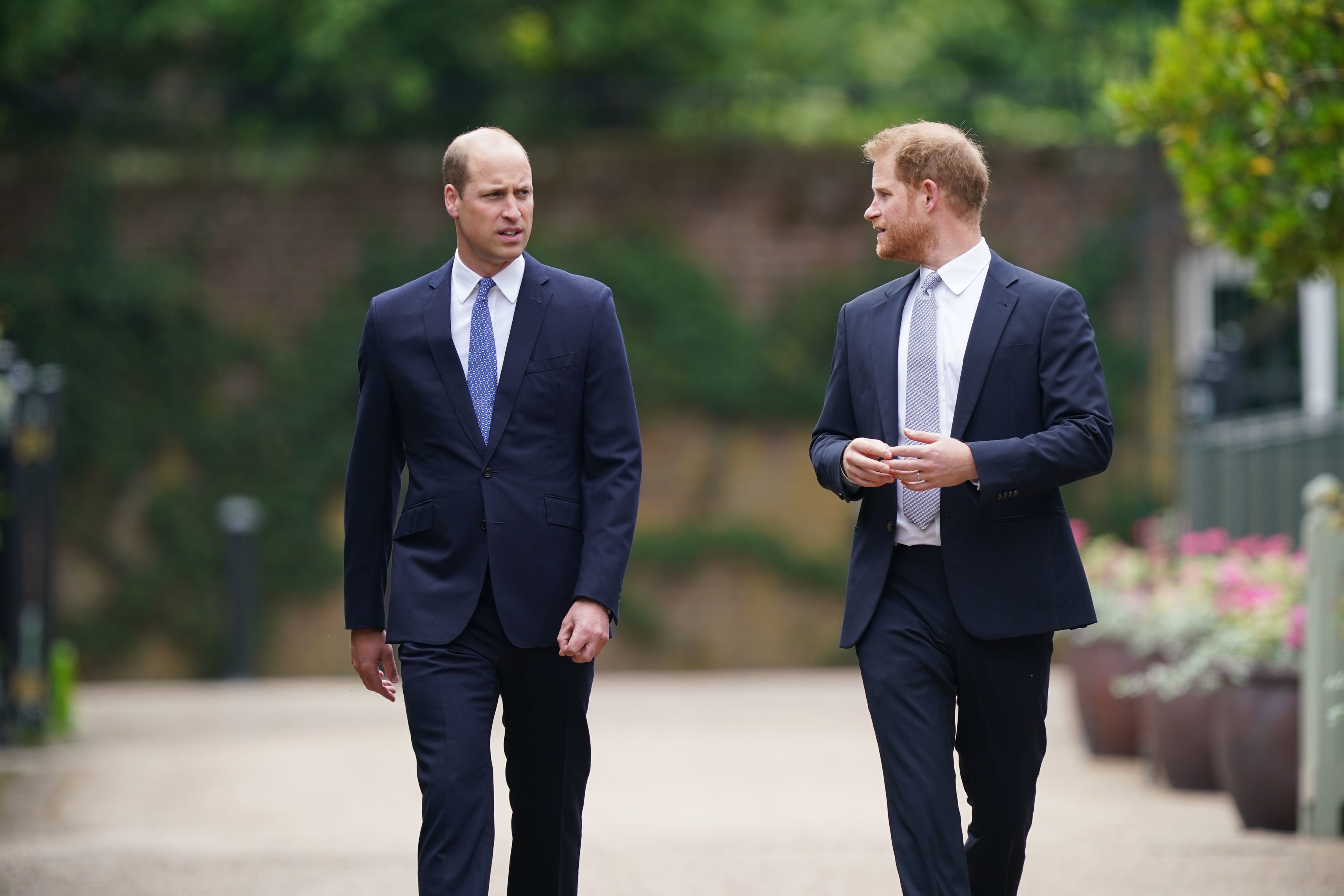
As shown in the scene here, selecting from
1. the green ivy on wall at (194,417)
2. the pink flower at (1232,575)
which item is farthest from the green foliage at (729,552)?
the pink flower at (1232,575)

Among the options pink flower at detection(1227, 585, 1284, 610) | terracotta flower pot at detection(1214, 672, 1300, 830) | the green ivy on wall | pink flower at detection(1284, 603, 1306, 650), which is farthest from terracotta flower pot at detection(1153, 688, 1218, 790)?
the green ivy on wall

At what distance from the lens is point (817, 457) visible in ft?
13.0

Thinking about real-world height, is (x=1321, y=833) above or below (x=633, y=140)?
below

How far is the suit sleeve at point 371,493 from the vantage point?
4.01m

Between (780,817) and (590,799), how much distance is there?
3.54ft

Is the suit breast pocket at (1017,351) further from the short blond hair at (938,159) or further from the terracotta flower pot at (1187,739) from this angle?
the terracotta flower pot at (1187,739)

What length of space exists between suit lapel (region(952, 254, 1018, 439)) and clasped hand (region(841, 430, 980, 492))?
5.4 inches

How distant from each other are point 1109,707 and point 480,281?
6.01 meters

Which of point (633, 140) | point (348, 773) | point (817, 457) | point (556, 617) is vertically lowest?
point (348, 773)

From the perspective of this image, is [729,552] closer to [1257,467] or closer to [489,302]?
[1257,467]

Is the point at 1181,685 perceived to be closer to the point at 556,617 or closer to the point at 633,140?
the point at 556,617

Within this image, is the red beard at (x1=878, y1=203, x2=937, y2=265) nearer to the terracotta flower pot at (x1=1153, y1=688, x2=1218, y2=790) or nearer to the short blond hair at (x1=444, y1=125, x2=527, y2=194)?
the short blond hair at (x1=444, y1=125, x2=527, y2=194)

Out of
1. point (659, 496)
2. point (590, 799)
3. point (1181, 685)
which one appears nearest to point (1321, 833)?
point (1181, 685)

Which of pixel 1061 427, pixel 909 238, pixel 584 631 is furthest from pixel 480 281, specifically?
pixel 1061 427
